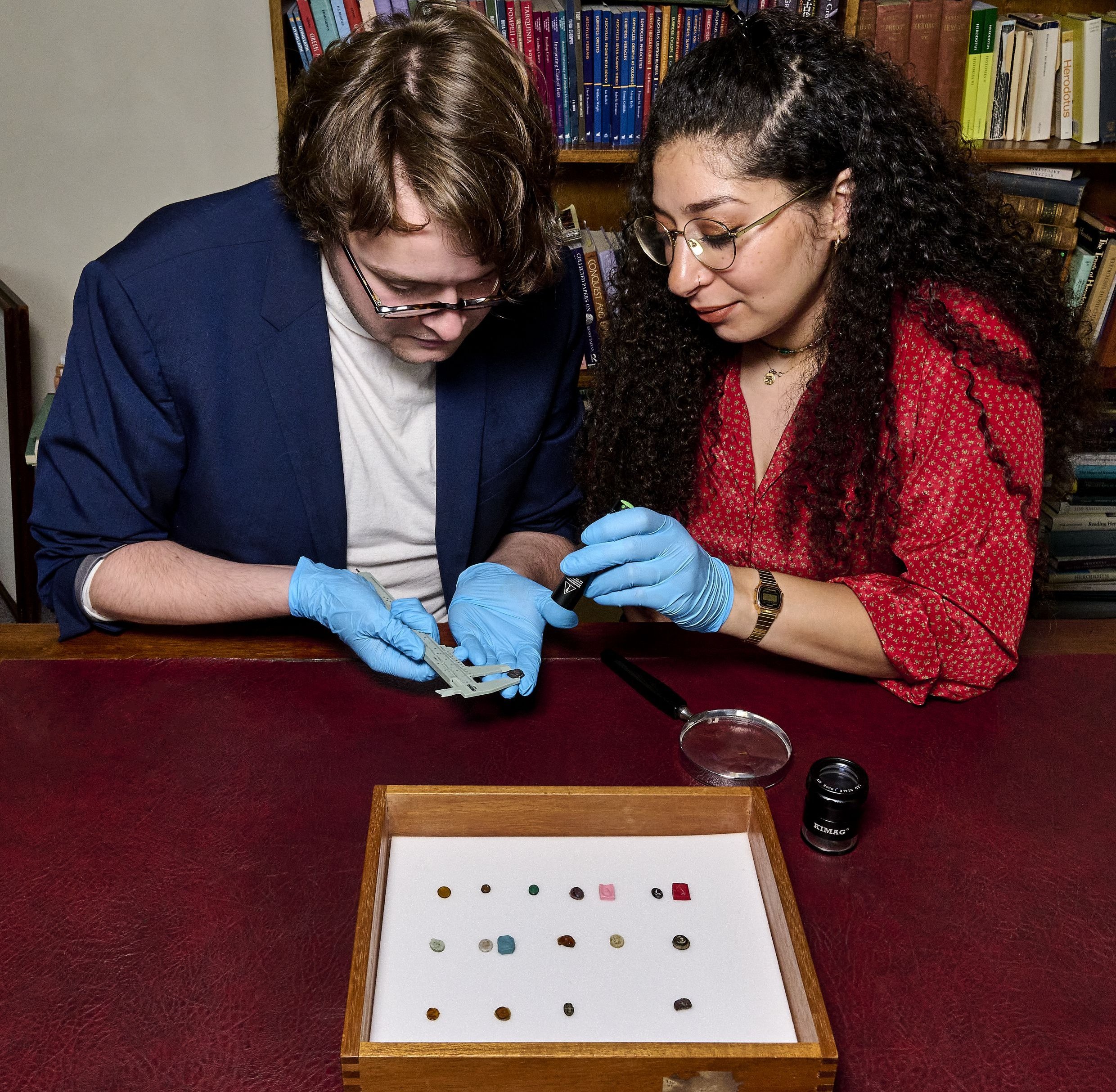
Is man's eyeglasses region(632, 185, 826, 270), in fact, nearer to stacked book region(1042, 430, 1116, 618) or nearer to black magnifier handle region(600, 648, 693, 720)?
black magnifier handle region(600, 648, 693, 720)

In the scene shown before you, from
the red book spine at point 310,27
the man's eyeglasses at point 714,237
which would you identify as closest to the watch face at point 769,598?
the man's eyeglasses at point 714,237

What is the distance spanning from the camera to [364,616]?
1.42 meters

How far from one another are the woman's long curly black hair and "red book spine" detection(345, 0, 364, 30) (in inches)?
43.1

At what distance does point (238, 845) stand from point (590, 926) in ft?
1.25

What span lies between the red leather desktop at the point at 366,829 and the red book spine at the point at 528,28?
1.54 meters

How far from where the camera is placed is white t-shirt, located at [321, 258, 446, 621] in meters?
1.66

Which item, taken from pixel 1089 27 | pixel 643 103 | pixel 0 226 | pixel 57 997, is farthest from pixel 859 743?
pixel 0 226

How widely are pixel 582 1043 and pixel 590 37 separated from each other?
7.27ft

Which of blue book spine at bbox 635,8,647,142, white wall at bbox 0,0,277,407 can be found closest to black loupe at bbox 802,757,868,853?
blue book spine at bbox 635,8,647,142

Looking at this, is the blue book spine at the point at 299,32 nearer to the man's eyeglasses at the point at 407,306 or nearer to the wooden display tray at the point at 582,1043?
the man's eyeglasses at the point at 407,306

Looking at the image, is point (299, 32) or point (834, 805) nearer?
point (834, 805)

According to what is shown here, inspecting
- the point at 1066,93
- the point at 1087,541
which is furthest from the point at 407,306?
the point at 1087,541

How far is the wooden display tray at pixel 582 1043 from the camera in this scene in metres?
0.86

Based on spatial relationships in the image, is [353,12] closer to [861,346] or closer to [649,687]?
[861,346]
